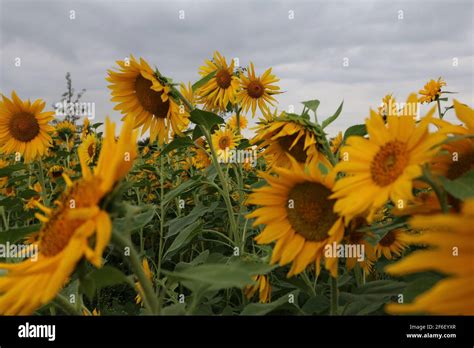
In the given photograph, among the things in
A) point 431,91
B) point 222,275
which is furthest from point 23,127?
point 431,91

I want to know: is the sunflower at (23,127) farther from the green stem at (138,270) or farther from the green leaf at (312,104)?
the green stem at (138,270)

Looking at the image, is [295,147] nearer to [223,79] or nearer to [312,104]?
[312,104]

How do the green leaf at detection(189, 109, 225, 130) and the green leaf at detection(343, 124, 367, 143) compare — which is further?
the green leaf at detection(189, 109, 225, 130)

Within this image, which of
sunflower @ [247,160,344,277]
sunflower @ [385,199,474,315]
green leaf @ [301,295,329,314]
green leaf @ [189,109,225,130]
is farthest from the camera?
green leaf @ [189,109,225,130]

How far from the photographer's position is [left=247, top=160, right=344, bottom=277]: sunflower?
Answer: 980 millimetres

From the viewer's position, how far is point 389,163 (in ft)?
2.92

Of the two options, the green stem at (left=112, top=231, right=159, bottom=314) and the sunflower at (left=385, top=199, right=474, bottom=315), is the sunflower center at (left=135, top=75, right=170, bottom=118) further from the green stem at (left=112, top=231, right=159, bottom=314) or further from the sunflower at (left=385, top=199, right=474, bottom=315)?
the sunflower at (left=385, top=199, right=474, bottom=315)

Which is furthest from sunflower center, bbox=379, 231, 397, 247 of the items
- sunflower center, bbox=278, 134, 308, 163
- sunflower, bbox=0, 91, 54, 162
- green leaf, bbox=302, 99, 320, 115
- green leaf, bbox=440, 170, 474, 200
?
sunflower, bbox=0, 91, 54, 162

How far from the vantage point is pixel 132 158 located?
80cm

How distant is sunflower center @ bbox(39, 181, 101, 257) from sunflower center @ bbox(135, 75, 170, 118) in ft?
3.70

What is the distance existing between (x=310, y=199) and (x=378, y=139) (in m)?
0.20

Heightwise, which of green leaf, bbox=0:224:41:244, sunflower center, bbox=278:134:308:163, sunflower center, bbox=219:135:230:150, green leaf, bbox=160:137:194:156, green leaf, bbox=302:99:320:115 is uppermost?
sunflower center, bbox=219:135:230:150
